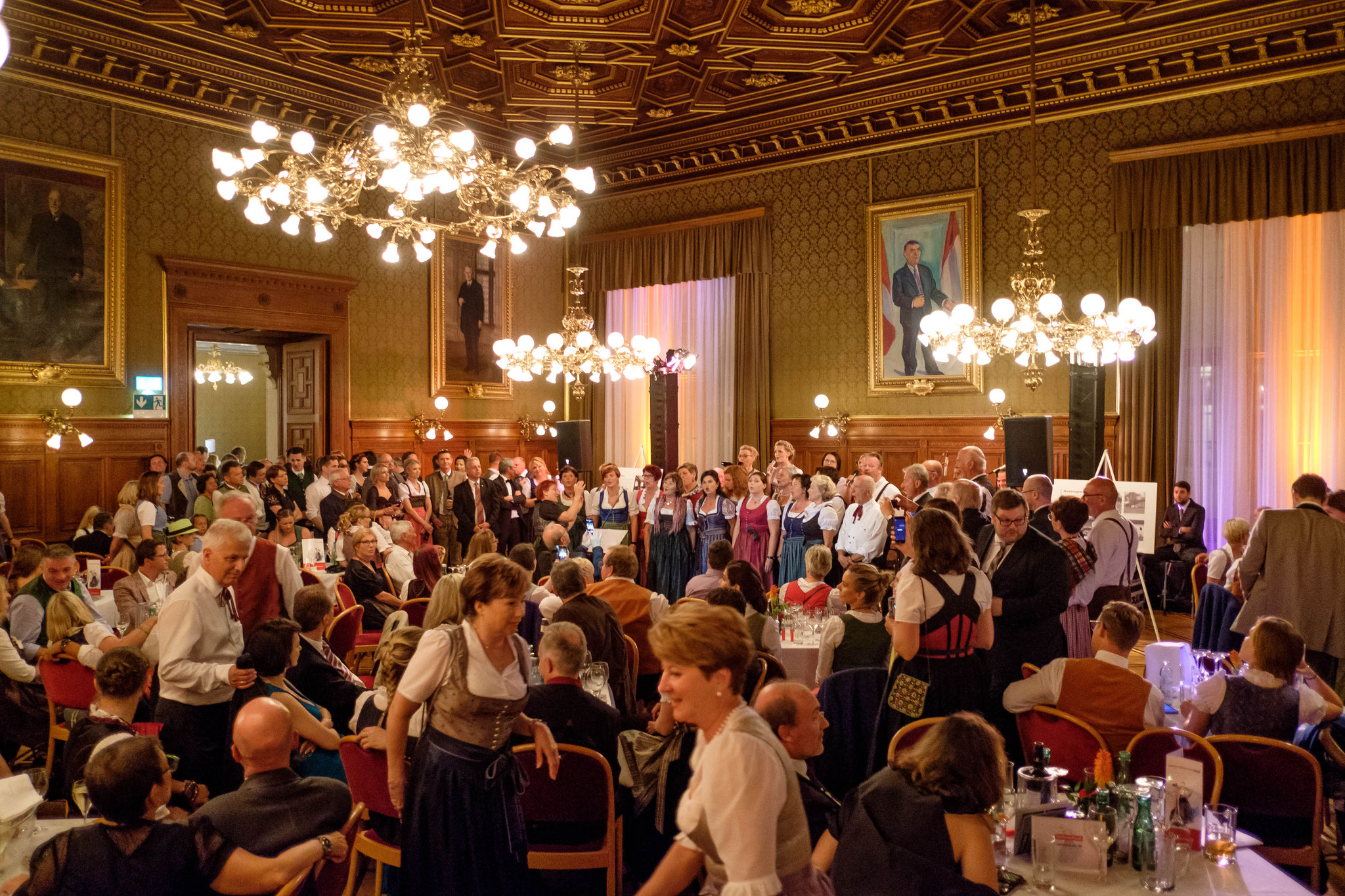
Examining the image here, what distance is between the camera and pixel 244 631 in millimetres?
4336

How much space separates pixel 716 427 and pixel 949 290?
13.3ft

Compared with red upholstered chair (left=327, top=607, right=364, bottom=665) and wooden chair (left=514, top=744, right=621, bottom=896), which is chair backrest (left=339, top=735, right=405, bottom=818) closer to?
wooden chair (left=514, top=744, right=621, bottom=896)

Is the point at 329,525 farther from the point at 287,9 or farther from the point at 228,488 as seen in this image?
the point at 287,9

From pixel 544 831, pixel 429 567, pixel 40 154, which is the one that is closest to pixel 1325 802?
pixel 544 831

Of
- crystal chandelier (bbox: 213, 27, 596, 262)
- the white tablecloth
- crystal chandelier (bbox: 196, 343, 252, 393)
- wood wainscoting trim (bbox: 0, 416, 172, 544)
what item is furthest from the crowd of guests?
crystal chandelier (bbox: 196, 343, 252, 393)

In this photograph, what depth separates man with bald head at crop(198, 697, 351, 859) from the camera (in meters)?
2.50

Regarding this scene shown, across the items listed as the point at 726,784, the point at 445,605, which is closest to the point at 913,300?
the point at 445,605

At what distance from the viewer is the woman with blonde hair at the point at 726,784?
74.9 inches

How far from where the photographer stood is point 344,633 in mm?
6031

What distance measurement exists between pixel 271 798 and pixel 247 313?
10763 millimetres

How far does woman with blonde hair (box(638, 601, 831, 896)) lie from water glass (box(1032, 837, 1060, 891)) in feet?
2.72

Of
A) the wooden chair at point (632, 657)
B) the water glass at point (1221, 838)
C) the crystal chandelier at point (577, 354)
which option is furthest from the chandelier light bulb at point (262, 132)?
the water glass at point (1221, 838)

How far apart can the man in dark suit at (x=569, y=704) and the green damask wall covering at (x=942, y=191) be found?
949cm

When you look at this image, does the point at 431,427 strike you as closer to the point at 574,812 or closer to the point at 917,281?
the point at 917,281
